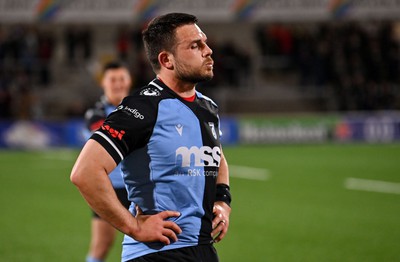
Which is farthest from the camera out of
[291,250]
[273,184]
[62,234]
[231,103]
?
[231,103]

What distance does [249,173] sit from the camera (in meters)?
16.4

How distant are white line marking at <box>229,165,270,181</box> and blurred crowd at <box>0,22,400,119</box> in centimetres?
783

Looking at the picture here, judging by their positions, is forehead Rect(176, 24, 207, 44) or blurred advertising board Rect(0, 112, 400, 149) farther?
blurred advertising board Rect(0, 112, 400, 149)

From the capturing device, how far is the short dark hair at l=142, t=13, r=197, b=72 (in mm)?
3625

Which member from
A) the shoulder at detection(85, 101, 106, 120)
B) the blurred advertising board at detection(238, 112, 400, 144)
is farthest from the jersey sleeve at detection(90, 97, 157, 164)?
the blurred advertising board at detection(238, 112, 400, 144)

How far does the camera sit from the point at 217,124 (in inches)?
152

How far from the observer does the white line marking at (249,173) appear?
51.8 ft

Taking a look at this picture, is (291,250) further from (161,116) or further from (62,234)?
(161,116)

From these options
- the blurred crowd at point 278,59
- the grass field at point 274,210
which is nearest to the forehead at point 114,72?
the grass field at point 274,210

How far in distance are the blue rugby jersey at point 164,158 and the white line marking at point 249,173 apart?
1199cm

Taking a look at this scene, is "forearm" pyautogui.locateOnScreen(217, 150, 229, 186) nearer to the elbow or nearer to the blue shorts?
the blue shorts

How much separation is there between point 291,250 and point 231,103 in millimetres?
17423

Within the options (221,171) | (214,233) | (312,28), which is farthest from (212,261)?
(312,28)

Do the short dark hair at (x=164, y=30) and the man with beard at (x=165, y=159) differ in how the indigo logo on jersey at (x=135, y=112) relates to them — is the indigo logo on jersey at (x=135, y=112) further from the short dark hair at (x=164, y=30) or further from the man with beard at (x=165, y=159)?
the short dark hair at (x=164, y=30)
